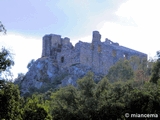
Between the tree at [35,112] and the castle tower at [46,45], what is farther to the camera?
the castle tower at [46,45]

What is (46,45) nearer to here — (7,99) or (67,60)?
(67,60)

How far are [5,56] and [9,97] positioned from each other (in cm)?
213

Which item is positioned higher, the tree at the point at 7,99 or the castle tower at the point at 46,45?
the castle tower at the point at 46,45

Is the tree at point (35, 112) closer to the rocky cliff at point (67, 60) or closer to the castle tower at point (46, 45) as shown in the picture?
the rocky cliff at point (67, 60)

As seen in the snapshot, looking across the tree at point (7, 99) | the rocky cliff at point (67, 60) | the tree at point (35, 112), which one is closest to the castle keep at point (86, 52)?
the rocky cliff at point (67, 60)

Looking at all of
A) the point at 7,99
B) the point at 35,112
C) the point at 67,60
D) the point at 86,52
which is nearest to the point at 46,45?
the point at 67,60

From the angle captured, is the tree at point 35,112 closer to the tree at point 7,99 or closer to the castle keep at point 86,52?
the tree at point 7,99

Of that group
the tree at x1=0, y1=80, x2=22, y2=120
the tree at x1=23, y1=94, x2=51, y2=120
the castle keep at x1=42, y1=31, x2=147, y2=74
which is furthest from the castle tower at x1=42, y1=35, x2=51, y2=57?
the tree at x1=0, y1=80, x2=22, y2=120

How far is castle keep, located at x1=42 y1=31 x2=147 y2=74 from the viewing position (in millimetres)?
61125

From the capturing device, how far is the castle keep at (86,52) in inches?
2406

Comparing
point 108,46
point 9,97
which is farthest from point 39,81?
point 9,97

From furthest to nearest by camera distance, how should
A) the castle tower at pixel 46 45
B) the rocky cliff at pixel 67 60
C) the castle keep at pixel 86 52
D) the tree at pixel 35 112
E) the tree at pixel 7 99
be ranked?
the castle tower at pixel 46 45 → the castle keep at pixel 86 52 → the rocky cliff at pixel 67 60 → the tree at pixel 35 112 → the tree at pixel 7 99

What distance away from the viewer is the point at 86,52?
201ft

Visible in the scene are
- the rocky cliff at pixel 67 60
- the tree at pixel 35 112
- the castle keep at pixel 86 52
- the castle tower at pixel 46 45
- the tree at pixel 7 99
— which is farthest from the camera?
the castle tower at pixel 46 45
